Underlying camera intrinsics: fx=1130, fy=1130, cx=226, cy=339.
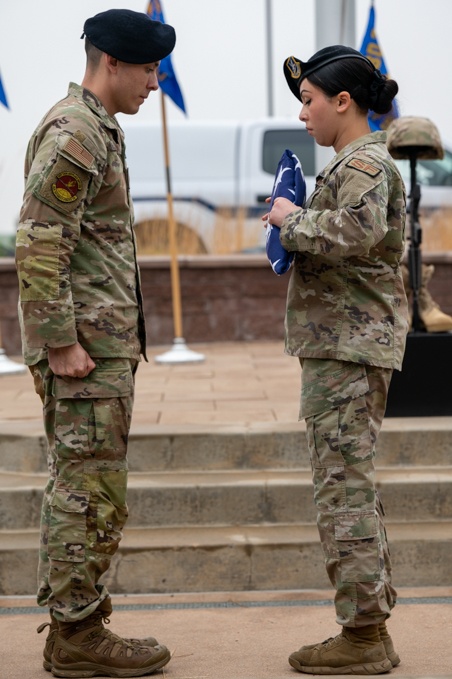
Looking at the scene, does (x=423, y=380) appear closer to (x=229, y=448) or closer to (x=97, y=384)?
(x=229, y=448)

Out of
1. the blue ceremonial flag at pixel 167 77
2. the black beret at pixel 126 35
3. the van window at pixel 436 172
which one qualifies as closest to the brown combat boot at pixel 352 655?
the black beret at pixel 126 35

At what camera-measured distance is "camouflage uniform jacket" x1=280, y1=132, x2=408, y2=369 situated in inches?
132

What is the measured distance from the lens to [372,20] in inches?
341

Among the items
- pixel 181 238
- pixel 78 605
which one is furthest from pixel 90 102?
pixel 181 238

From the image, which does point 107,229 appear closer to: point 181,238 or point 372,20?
point 372,20

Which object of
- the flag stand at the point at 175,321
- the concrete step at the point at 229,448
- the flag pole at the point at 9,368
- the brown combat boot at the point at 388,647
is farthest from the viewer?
the flag stand at the point at 175,321

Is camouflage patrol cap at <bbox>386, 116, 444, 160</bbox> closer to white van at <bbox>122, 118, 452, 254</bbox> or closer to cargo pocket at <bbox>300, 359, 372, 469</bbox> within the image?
cargo pocket at <bbox>300, 359, 372, 469</bbox>

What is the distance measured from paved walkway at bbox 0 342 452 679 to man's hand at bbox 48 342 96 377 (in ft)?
3.22

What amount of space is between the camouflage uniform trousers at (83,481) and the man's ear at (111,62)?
900 millimetres

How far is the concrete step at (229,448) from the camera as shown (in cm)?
532

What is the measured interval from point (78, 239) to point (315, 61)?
908 mm

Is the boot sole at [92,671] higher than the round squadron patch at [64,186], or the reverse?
the round squadron patch at [64,186]

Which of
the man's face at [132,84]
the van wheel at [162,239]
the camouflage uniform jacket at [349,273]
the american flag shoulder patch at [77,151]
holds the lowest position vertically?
the van wheel at [162,239]

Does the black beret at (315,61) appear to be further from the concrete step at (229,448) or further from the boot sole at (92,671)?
the concrete step at (229,448)
